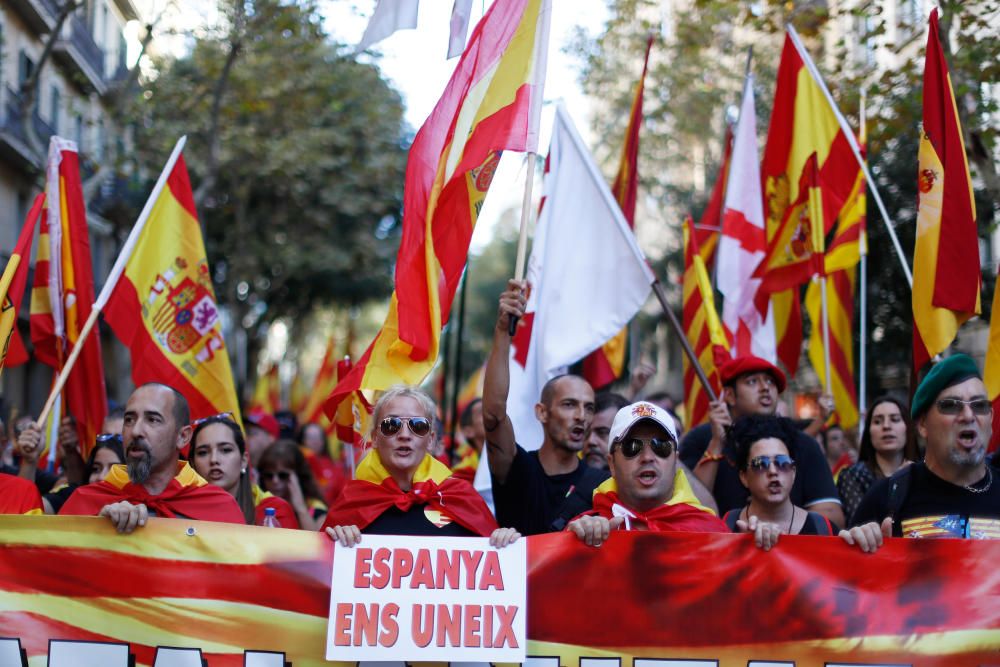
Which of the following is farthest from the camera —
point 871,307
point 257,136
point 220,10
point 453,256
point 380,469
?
point 257,136

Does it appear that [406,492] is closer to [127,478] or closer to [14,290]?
[127,478]

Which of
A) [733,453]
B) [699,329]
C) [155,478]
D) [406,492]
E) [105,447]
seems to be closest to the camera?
[406,492]

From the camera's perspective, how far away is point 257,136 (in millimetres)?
22234

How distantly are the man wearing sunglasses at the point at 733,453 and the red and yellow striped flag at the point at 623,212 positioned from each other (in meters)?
1.42

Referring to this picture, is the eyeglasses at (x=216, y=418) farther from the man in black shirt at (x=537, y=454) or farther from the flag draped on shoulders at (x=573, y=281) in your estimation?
the man in black shirt at (x=537, y=454)

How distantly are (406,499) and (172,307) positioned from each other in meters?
3.02

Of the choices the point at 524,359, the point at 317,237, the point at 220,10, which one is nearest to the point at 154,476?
the point at 524,359

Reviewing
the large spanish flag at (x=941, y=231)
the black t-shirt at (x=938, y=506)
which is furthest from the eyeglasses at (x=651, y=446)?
the large spanish flag at (x=941, y=231)

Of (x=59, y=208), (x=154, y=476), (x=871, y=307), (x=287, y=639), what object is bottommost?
(x=287, y=639)

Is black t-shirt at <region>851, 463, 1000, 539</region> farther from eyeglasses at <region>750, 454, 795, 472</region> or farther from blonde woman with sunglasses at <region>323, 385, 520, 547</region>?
blonde woman with sunglasses at <region>323, 385, 520, 547</region>

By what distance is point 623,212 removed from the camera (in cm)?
866

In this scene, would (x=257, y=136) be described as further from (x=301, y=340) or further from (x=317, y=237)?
(x=301, y=340)

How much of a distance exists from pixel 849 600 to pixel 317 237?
23933 millimetres

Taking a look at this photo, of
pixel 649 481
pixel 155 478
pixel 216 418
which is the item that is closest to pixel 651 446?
pixel 649 481
